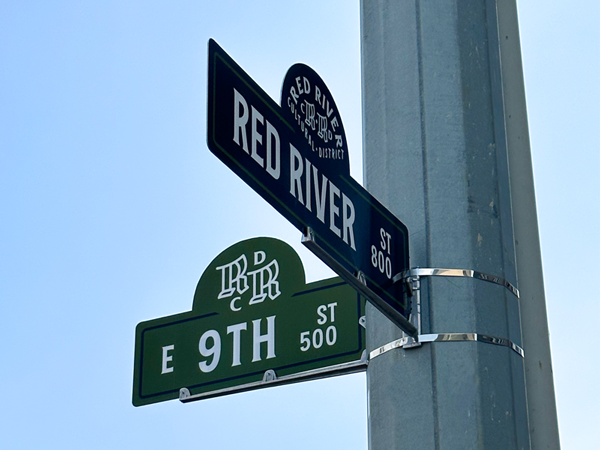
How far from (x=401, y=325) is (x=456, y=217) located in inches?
14.2

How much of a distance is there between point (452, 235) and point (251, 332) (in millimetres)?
1708

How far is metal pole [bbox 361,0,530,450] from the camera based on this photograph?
292 cm

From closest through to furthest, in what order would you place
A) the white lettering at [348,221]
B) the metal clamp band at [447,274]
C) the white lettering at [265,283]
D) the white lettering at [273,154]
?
the white lettering at [273,154] < the white lettering at [348,221] < the metal clamp band at [447,274] < the white lettering at [265,283]

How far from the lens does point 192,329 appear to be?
189 inches

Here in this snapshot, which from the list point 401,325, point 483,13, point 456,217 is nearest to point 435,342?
point 401,325

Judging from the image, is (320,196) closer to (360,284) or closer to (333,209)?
(333,209)

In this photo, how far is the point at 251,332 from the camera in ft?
15.2

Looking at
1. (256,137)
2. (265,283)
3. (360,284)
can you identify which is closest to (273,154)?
(256,137)

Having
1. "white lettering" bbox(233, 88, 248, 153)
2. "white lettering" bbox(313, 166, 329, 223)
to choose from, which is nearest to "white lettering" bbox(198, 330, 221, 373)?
A: "white lettering" bbox(313, 166, 329, 223)

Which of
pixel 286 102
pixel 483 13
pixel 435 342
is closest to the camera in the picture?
pixel 286 102

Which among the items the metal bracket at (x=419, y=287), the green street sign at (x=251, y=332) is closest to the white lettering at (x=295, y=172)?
the metal bracket at (x=419, y=287)

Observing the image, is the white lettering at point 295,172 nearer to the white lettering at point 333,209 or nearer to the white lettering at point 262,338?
the white lettering at point 333,209

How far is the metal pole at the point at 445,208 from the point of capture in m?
2.92

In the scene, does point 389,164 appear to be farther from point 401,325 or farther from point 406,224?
point 401,325
